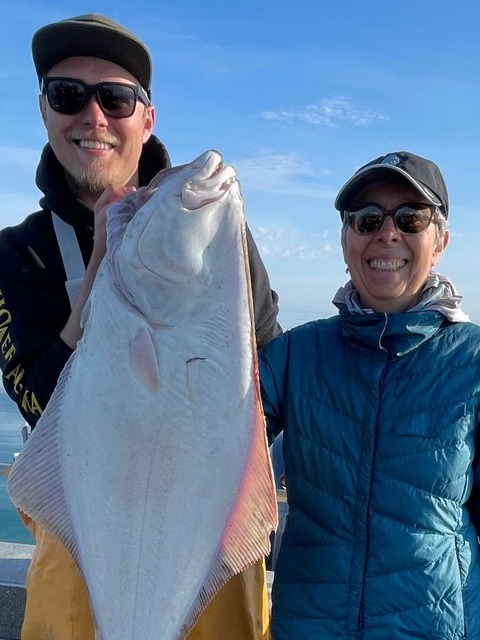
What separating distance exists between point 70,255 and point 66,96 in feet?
2.13

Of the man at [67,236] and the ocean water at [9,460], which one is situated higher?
the man at [67,236]

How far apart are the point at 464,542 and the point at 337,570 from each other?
0.46m

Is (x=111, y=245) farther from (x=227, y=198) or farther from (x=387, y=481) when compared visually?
(x=387, y=481)

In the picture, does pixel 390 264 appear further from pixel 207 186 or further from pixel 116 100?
pixel 116 100

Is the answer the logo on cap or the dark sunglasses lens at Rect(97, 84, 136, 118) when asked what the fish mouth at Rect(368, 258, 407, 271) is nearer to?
the logo on cap

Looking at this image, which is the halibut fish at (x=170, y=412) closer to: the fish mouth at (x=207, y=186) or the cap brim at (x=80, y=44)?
the fish mouth at (x=207, y=186)

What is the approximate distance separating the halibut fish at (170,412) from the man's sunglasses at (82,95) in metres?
0.94

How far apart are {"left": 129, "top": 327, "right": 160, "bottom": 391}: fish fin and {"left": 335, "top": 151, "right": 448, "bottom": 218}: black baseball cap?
120 centimetres

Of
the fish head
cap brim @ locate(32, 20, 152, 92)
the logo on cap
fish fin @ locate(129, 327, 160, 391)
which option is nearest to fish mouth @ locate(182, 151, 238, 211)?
the fish head

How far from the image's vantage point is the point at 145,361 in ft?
6.02

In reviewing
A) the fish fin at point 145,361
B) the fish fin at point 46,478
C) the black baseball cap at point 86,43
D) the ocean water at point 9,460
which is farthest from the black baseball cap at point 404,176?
the ocean water at point 9,460

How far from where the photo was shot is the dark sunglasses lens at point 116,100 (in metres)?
2.62

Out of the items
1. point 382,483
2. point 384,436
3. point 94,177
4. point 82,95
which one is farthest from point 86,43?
point 382,483

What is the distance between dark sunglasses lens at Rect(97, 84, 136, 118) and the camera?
8.61 feet
